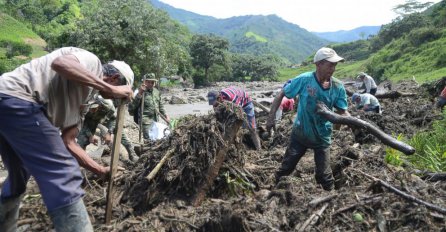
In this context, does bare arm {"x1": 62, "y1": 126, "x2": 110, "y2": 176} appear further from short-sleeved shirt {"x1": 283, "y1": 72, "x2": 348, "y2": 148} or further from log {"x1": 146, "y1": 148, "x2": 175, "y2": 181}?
short-sleeved shirt {"x1": 283, "y1": 72, "x2": 348, "y2": 148}

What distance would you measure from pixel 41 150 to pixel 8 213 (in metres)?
1.04

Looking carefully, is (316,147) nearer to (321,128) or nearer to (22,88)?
(321,128)

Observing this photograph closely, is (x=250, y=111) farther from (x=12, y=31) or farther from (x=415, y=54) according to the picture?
(x=12, y=31)

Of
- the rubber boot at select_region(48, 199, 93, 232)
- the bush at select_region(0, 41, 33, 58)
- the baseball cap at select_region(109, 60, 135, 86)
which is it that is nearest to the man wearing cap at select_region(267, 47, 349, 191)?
the baseball cap at select_region(109, 60, 135, 86)

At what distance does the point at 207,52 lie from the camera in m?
62.4

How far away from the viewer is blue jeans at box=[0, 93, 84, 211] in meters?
2.80

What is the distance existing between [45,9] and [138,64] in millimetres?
72992

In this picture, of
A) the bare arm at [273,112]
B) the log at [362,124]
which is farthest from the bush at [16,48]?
the log at [362,124]

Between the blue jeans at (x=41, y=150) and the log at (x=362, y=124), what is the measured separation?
9.61 feet

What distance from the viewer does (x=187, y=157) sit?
5055 mm

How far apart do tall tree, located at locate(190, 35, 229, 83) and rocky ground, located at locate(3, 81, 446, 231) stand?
185ft

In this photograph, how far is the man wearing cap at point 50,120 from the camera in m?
2.83

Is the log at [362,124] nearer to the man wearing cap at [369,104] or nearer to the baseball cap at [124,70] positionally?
the baseball cap at [124,70]

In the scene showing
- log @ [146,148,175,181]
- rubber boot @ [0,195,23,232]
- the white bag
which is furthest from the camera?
the white bag
